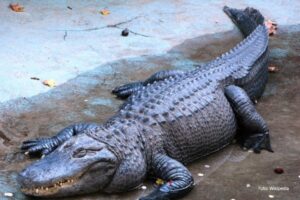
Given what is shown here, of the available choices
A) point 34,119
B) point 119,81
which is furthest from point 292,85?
point 34,119

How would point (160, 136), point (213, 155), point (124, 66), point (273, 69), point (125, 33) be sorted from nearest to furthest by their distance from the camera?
point (160, 136) → point (213, 155) → point (124, 66) → point (273, 69) → point (125, 33)

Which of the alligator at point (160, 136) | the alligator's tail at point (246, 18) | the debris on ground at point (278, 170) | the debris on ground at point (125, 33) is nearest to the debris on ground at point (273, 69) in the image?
the alligator's tail at point (246, 18)

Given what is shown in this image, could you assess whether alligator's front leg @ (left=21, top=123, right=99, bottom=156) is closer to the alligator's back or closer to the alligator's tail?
the alligator's back

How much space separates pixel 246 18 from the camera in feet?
24.2

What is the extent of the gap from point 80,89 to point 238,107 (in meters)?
1.58

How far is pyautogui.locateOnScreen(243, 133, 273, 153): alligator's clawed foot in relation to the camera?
16.3 feet

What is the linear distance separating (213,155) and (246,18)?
114 inches

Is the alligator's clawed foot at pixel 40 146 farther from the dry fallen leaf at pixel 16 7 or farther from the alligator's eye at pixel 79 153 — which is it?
the dry fallen leaf at pixel 16 7

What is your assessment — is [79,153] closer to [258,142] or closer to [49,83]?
[258,142]

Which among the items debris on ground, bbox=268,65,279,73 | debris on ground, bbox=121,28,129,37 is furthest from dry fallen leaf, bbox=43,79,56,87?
debris on ground, bbox=268,65,279,73

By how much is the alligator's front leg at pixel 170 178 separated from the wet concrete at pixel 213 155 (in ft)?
0.31

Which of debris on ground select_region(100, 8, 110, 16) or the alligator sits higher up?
the alligator

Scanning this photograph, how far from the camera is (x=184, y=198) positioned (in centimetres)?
426

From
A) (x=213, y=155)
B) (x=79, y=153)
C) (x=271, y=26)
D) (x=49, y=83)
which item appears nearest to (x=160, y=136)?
(x=213, y=155)
